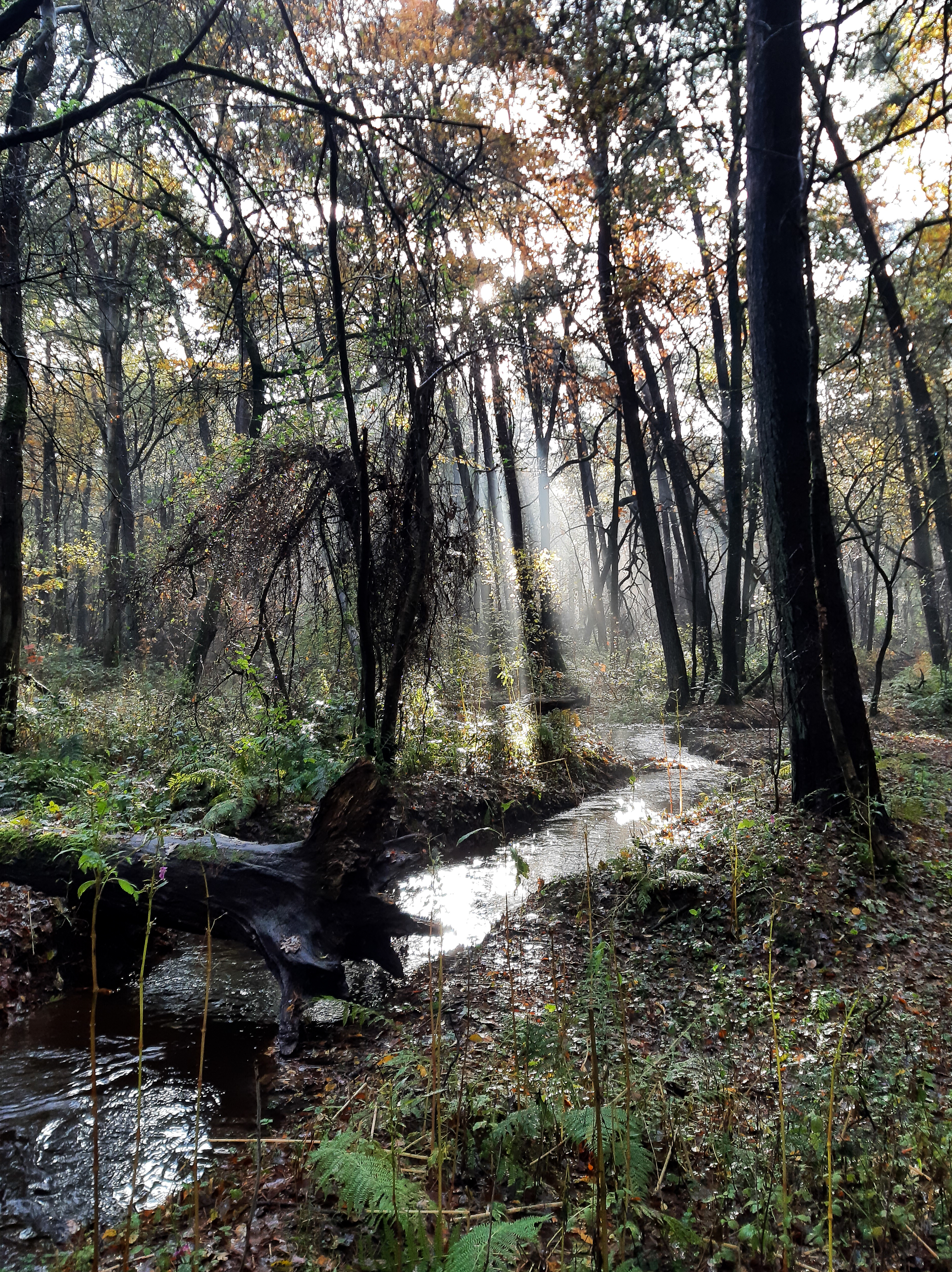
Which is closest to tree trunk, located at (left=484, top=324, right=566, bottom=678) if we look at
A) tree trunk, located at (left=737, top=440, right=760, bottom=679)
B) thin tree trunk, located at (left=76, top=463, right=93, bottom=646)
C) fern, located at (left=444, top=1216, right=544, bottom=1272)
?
tree trunk, located at (left=737, top=440, right=760, bottom=679)

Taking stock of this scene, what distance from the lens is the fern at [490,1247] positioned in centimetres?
173

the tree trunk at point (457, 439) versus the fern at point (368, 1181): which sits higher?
the tree trunk at point (457, 439)

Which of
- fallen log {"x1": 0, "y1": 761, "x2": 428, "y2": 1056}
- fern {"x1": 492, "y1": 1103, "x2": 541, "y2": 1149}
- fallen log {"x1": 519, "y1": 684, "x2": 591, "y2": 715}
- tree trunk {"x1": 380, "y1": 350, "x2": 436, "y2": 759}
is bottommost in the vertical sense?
fern {"x1": 492, "y1": 1103, "x2": 541, "y2": 1149}

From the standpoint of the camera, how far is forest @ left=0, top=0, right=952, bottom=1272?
8.13ft

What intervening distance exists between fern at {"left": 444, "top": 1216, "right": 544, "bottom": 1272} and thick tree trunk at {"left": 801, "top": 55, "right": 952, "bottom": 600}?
1240 cm

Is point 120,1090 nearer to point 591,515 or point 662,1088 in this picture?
point 662,1088

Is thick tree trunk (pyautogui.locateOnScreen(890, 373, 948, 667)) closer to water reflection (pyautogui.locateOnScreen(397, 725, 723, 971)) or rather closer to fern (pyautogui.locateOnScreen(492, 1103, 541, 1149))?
water reflection (pyautogui.locateOnScreen(397, 725, 723, 971))

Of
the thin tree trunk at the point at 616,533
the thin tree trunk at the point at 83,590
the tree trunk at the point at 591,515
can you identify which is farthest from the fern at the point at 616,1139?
the thin tree trunk at the point at 83,590

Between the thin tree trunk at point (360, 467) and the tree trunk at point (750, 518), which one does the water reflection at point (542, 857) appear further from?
the tree trunk at point (750, 518)

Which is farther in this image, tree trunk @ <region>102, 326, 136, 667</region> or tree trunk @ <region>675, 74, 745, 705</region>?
tree trunk @ <region>102, 326, 136, 667</region>

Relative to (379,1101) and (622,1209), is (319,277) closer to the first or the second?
(379,1101)

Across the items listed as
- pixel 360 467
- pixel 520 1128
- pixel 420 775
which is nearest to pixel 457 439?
pixel 360 467

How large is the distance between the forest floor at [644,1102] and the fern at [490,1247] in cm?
1

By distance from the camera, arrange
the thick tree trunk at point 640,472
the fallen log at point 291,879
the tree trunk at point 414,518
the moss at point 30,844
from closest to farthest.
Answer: the fallen log at point 291,879
the moss at point 30,844
the tree trunk at point 414,518
the thick tree trunk at point 640,472
